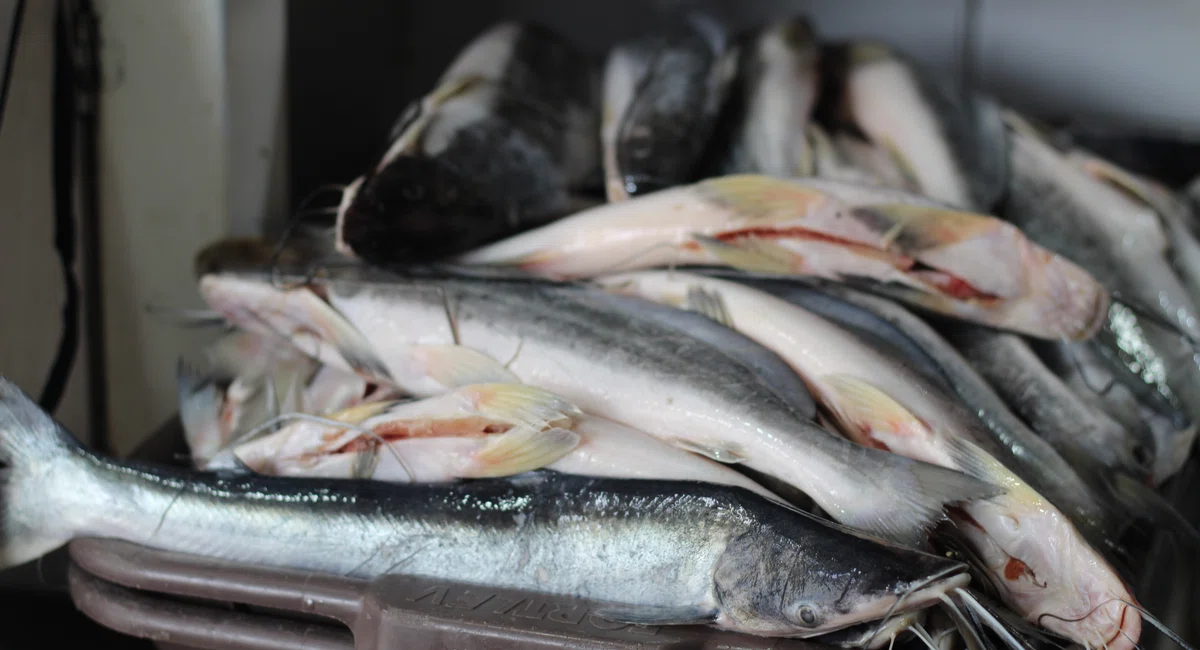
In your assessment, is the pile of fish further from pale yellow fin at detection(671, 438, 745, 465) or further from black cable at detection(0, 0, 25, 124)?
black cable at detection(0, 0, 25, 124)

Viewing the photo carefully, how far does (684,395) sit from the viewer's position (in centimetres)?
90

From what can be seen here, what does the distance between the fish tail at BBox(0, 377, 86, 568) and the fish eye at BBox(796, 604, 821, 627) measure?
0.73 meters

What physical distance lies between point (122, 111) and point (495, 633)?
3.40 feet

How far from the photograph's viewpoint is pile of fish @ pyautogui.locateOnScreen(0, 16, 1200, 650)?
0.80 m

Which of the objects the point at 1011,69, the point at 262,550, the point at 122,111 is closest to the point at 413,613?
the point at 262,550

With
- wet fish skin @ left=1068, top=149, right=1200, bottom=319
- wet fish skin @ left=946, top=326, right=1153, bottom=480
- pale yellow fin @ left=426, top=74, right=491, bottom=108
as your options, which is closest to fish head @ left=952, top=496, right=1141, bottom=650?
wet fish skin @ left=946, top=326, right=1153, bottom=480

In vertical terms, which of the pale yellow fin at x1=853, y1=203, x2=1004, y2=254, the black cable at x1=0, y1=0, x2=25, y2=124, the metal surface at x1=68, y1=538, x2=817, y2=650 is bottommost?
the metal surface at x1=68, y1=538, x2=817, y2=650

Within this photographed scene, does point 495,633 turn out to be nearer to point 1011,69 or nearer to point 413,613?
point 413,613

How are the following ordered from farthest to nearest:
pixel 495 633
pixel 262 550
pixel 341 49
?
pixel 341 49 → pixel 262 550 → pixel 495 633

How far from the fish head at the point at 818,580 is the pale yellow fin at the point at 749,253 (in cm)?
35

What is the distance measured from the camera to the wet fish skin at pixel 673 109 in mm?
1196

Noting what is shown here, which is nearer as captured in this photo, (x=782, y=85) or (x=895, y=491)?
(x=895, y=491)

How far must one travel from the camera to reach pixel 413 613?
77 centimetres

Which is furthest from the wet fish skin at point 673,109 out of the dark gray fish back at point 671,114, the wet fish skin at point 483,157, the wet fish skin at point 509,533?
the wet fish skin at point 509,533
